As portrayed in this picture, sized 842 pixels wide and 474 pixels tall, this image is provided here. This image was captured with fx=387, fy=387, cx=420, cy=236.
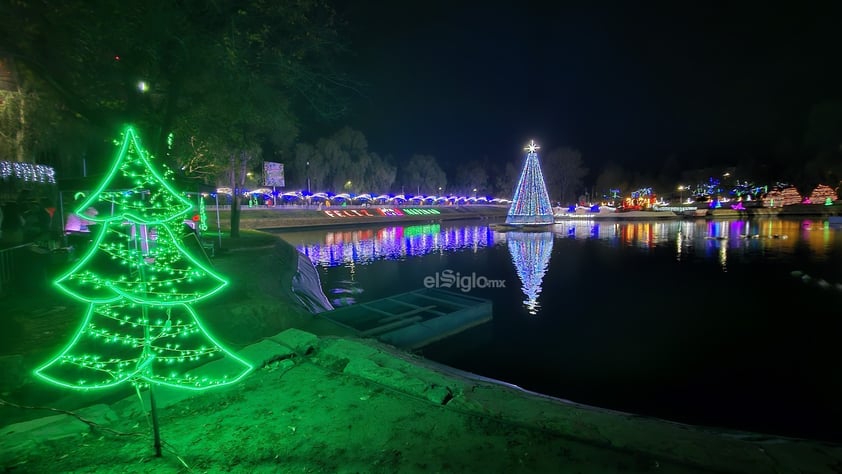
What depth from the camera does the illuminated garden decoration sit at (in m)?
3.64

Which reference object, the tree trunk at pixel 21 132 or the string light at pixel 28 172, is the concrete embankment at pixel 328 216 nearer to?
the string light at pixel 28 172

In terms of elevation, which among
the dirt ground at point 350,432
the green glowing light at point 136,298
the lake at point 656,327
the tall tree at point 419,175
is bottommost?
the lake at point 656,327

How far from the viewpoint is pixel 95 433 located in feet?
13.4

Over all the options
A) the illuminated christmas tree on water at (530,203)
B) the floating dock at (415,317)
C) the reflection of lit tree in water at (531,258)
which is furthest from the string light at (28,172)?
the illuminated christmas tree on water at (530,203)

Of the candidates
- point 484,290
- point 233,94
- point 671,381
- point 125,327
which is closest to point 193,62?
point 233,94

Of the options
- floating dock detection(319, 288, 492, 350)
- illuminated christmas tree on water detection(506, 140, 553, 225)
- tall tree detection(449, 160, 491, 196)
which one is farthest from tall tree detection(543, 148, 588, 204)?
floating dock detection(319, 288, 492, 350)

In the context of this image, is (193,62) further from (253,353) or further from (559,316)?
(559,316)

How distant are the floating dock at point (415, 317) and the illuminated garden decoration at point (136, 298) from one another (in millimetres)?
3800

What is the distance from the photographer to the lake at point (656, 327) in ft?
26.4

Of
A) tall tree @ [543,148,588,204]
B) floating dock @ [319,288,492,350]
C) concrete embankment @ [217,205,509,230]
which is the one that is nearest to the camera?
floating dock @ [319,288,492,350]

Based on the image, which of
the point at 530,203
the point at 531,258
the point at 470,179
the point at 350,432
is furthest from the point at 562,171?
the point at 350,432

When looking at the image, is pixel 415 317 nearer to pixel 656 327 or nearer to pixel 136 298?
pixel 656 327

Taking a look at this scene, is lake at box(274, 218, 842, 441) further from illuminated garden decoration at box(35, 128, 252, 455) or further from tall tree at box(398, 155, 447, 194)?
tall tree at box(398, 155, 447, 194)

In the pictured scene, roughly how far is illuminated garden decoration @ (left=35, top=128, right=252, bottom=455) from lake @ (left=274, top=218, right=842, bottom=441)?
5.76 m
